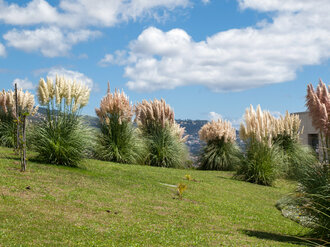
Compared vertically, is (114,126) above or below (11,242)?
A: above

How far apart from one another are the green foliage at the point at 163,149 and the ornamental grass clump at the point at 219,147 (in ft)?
6.28

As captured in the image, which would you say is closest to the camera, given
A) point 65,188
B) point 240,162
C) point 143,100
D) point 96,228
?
point 96,228

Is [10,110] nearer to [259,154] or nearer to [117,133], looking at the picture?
[117,133]

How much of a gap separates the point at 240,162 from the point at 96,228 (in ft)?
30.3

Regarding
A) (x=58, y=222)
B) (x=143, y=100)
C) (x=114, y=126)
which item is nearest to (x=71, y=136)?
(x=114, y=126)

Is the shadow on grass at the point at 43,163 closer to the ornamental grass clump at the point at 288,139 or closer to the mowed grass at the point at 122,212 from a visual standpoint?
the mowed grass at the point at 122,212

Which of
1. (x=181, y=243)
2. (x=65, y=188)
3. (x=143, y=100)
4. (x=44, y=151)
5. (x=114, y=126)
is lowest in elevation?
(x=181, y=243)

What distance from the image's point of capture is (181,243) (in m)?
5.57

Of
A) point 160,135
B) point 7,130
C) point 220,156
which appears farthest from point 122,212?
point 220,156

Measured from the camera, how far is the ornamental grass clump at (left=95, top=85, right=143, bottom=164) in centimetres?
1448

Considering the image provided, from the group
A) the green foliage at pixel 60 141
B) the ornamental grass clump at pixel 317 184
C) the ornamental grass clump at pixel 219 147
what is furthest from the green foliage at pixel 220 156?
the ornamental grass clump at pixel 317 184

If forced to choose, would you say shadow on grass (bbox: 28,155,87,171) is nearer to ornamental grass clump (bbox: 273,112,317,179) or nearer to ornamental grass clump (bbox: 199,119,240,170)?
ornamental grass clump (bbox: 199,119,240,170)

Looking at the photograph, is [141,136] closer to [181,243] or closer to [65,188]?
[65,188]

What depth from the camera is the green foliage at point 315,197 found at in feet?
20.0
